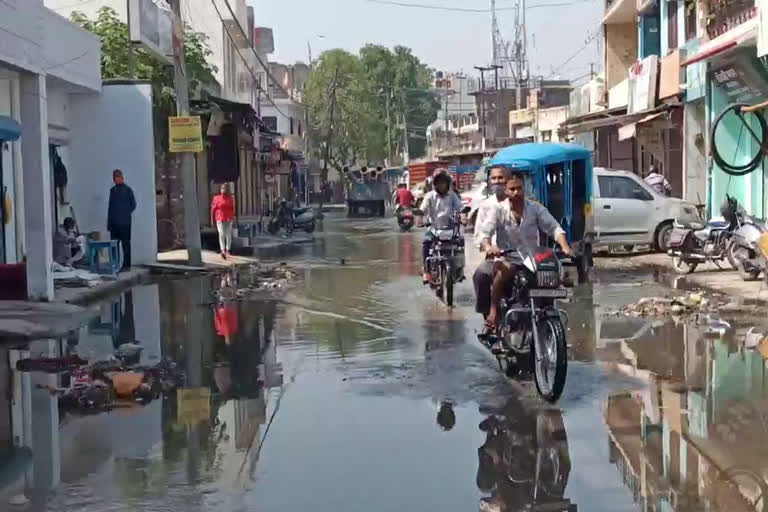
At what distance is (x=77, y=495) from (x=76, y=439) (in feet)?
4.75

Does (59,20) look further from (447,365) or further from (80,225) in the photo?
(447,365)

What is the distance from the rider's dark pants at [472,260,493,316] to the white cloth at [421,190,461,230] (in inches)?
219

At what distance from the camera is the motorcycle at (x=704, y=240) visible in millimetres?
17406

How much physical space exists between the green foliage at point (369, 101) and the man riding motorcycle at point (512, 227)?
68.6 metres

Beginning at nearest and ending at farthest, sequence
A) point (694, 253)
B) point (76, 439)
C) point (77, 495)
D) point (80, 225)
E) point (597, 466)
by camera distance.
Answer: point (77, 495) → point (597, 466) → point (76, 439) → point (694, 253) → point (80, 225)

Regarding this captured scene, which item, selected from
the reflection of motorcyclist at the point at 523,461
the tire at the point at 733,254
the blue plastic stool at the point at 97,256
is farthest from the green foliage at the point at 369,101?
the reflection of motorcyclist at the point at 523,461

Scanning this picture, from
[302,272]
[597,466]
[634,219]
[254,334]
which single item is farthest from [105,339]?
[634,219]

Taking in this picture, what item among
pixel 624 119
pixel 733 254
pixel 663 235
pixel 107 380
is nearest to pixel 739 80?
pixel 663 235

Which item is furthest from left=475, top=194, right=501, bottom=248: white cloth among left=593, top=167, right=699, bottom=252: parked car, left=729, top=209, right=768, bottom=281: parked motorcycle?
left=593, top=167, right=699, bottom=252: parked car

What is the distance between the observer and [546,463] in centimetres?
655

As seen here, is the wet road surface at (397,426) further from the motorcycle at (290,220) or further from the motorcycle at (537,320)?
the motorcycle at (290,220)

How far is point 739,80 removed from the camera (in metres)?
22.7

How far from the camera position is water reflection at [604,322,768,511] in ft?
19.3

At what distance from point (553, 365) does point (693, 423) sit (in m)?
1.09
